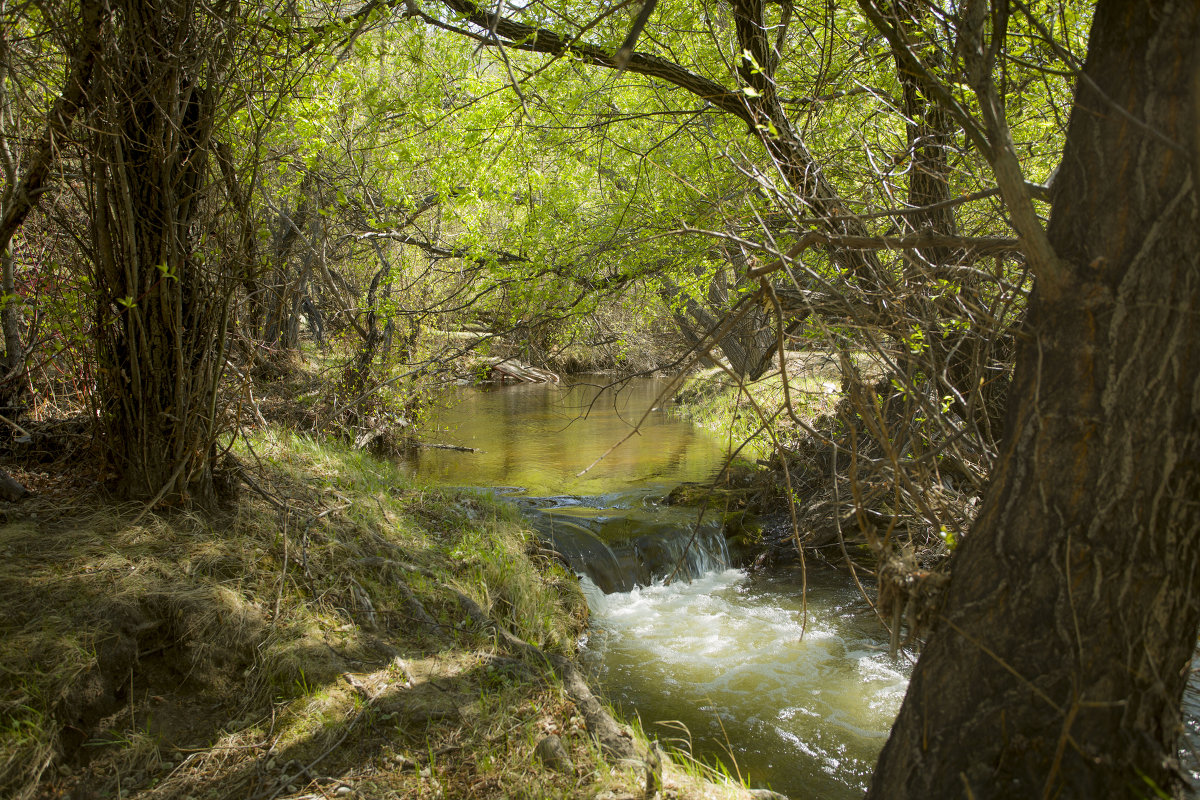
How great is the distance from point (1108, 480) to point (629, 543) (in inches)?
245

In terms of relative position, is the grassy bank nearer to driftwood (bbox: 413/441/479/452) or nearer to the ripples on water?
the ripples on water

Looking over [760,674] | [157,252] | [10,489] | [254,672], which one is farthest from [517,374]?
[254,672]

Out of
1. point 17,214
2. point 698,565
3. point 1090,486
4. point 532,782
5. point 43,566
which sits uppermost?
point 17,214

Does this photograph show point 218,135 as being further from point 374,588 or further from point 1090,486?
point 1090,486

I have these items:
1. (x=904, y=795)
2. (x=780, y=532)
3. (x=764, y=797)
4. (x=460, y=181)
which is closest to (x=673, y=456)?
(x=780, y=532)

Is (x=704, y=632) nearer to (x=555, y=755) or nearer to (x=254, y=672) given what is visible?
(x=555, y=755)

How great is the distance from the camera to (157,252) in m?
3.70

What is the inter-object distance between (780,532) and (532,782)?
19.9ft

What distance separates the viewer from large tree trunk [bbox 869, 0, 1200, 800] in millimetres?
1688

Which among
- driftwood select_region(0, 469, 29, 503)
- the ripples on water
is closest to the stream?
the ripples on water

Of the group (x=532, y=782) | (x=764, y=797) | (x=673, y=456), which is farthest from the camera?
(x=673, y=456)

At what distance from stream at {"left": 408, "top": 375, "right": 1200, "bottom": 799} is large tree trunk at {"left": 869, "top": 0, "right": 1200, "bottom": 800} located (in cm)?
44

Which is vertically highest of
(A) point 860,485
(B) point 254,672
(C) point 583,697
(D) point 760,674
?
(A) point 860,485

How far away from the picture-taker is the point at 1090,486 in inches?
68.8
